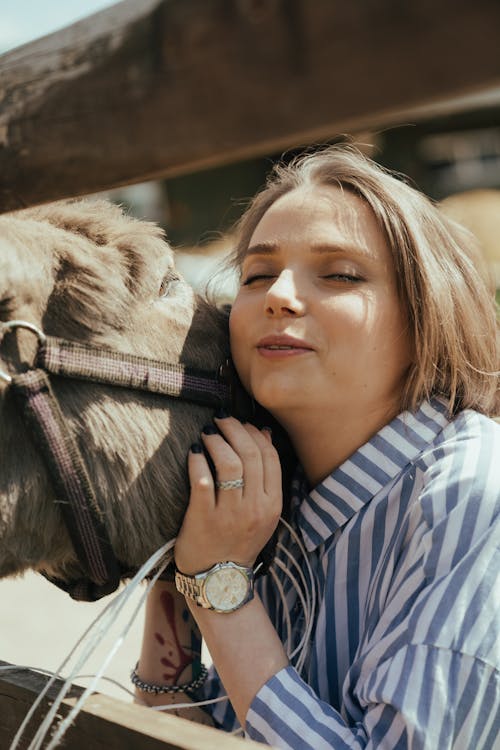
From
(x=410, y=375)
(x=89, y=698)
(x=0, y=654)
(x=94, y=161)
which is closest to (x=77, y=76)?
(x=94, y=161)

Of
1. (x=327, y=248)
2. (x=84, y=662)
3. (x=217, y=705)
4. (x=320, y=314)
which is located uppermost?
(x=327, y=248)

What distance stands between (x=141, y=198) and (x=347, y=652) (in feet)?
51.4

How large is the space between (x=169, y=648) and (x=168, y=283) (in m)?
0.93

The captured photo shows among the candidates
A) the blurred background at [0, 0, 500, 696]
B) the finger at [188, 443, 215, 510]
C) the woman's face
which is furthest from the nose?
the blurred background at [0, 0, 500, 696]

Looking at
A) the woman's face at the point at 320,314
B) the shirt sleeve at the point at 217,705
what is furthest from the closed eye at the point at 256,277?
the shirt sleeve at the point at 217,705

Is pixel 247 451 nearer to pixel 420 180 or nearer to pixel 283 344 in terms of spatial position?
pixel 283 344

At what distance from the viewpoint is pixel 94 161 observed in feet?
2.70

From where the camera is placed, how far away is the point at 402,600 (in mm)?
1305

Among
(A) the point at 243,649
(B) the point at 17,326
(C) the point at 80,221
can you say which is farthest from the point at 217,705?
(C) the point at 80,221

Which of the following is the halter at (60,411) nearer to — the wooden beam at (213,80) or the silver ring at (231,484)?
the silver ring at (231,484)

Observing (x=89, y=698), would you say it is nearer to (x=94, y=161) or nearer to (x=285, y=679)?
(x=285, y=679)

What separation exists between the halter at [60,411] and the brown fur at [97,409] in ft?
0.08

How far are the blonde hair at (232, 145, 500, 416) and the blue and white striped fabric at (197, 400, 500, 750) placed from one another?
0.08 metres

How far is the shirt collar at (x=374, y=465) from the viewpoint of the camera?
154cm
